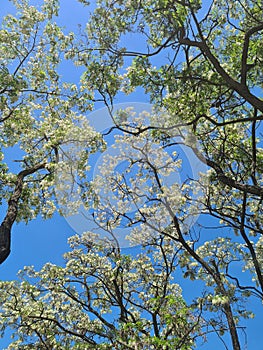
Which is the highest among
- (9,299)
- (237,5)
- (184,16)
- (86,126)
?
(237,5)

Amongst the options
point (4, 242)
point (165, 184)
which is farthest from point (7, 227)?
point (165, 184)

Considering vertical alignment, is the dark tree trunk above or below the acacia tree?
below

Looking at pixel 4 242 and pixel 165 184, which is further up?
pixel 165 184

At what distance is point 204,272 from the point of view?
10.3 meters

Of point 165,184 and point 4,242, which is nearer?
point 4,242

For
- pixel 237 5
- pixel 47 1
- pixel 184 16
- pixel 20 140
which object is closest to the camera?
pixel 184 16

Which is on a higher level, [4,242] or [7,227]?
[7,227]

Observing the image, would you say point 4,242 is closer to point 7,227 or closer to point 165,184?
point 7,227

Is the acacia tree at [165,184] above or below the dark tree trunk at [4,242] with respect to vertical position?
above

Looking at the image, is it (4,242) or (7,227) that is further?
(7,227)

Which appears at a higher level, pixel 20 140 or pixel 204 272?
pixel 20 140

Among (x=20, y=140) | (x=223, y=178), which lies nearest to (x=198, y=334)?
(x=223, y=178)

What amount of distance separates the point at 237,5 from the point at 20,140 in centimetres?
625

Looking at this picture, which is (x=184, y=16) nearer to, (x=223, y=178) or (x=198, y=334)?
(x=223, y=178)
